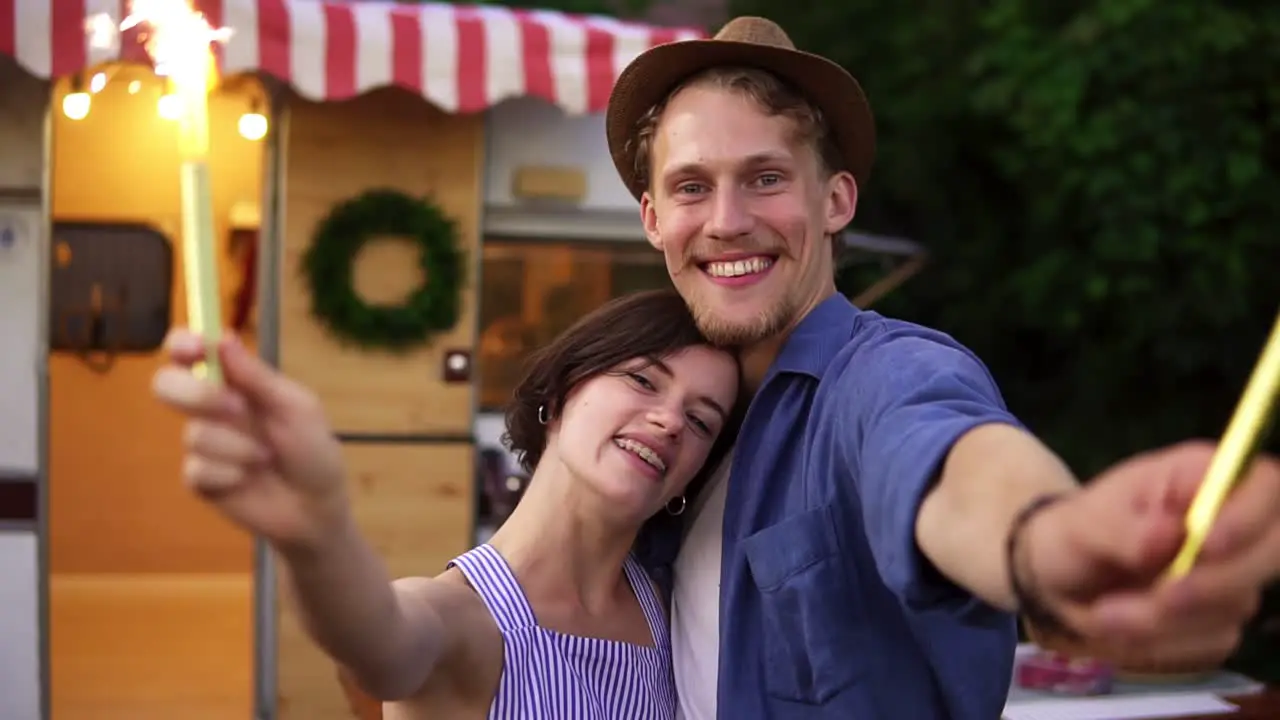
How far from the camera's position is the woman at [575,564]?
172 centimetres

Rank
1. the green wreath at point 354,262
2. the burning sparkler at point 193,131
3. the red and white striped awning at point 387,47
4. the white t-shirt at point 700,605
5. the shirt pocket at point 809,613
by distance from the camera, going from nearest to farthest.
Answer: the burning sparkler at point 193,131 → the shirt pocket at point 809,613 → the white t-shirt at point 700,605 → the red and white striped awning at point 387,47 → the green wreath at point 354,262

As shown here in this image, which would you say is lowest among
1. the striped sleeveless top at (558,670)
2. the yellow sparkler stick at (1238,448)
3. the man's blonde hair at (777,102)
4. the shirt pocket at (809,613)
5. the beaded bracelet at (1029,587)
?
the striped sleeveless top at (558,670)

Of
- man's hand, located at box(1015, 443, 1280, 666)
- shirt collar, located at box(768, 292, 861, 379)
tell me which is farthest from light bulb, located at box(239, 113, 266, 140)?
man's hand, located at box(1015, 443, 1280, 666)

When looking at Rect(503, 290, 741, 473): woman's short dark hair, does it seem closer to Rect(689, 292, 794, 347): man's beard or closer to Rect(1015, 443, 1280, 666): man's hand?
Rect(689, 292, 794, 347): man's beard

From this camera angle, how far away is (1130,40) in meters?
6.50

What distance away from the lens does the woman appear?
1.72 m

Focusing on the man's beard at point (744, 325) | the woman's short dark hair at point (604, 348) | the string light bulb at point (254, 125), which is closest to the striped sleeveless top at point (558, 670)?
the woman's short dark hair at point (604, 348)

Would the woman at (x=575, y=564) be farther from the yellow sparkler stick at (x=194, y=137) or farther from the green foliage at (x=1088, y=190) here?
the green foliage at (x=1088, y=190)

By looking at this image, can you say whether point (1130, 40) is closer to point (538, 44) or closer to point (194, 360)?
point (538, 44)

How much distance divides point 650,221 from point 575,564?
23.2 inches

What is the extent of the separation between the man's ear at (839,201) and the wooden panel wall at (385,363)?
3912 mm

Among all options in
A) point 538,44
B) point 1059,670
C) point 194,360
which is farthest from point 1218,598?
point 538,44

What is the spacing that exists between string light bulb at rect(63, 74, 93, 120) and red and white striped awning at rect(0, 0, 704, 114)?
291 mm

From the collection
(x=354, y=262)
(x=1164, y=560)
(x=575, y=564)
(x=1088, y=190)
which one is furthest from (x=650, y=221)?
(x=1088, y=190)
